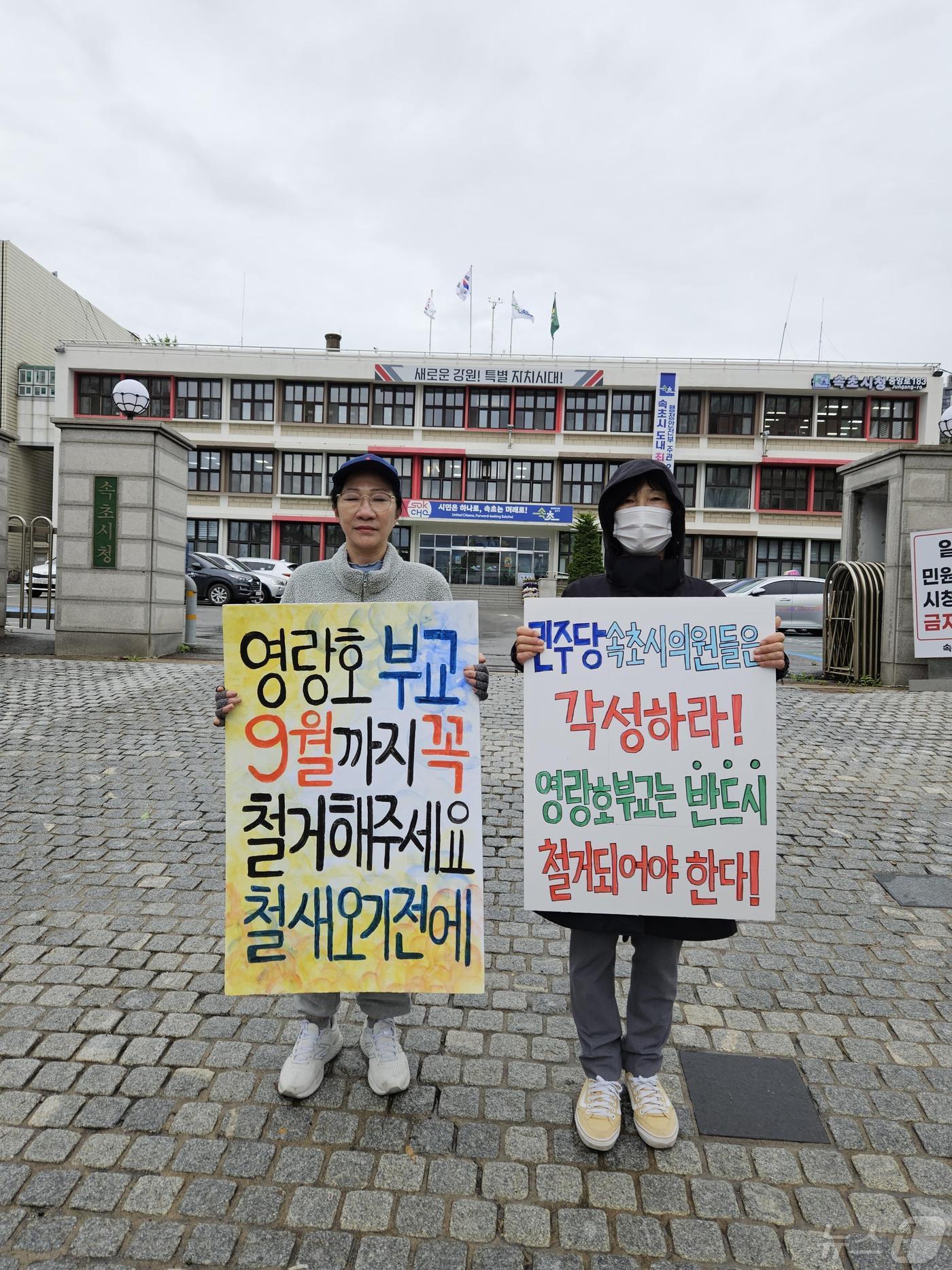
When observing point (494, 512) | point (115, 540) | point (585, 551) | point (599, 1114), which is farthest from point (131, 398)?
point (494, 512)

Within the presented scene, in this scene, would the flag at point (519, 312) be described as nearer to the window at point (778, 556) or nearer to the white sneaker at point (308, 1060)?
the window at point (778, 556)

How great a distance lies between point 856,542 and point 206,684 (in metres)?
10.0

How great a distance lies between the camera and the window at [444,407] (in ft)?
133

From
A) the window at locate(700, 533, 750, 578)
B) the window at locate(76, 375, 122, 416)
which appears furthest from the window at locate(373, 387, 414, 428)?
the window at locate(700, 533, 750, 578)

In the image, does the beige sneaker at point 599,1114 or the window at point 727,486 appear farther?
the window at point 727,486

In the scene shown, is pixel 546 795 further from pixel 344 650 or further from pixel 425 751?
pixel 344 650

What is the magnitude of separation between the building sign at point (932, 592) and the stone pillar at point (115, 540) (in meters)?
10.2

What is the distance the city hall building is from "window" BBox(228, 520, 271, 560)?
0.09m

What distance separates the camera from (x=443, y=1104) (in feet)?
8.16

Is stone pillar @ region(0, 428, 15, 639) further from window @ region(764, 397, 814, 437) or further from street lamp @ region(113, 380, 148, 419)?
window @ region(764, 397, 814, 437)

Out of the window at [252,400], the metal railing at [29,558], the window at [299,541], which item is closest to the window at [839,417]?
the window at [299,541]

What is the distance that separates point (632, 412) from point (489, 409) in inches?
275

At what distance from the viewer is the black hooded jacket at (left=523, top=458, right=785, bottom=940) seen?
2.43 metres

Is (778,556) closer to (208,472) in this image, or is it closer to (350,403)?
(350,403)
